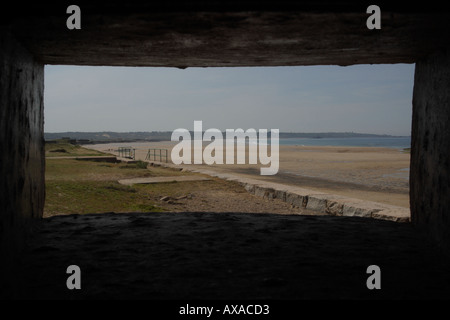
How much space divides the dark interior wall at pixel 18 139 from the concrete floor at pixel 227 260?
0.84 ft

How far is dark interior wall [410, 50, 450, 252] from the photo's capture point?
2.55 meters

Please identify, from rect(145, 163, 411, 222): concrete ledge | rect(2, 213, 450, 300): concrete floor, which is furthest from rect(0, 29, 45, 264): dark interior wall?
rect(145, 163, 411, 222): concrete ledge

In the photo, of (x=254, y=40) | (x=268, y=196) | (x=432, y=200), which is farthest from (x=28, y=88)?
(x=268, y=196)

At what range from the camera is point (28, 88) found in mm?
2707

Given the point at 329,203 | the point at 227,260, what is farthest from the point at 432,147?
the point at 329,203

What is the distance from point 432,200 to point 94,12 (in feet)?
8.61

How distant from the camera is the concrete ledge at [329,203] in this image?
5.55 meters

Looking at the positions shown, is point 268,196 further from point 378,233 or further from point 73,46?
point 73,46

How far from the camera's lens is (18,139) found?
8.11 feet

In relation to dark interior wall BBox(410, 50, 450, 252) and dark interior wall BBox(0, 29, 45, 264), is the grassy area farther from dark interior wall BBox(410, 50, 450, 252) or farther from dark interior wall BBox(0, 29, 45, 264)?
dark interior wall BBox(410, 50, 450, 252)

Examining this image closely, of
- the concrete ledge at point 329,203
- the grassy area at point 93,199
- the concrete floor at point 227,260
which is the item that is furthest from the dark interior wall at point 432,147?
the grassy area at point 93,199

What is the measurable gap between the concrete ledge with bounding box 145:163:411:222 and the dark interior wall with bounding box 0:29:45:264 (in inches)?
175

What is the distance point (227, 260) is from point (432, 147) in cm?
174

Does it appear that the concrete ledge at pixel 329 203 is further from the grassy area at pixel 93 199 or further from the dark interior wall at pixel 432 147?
the grassy area at pixel 93 199
